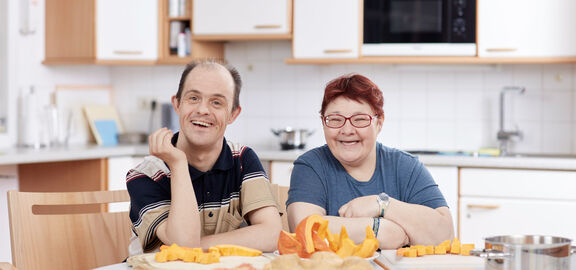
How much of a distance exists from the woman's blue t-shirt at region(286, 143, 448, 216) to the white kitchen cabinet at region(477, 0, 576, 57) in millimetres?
1808

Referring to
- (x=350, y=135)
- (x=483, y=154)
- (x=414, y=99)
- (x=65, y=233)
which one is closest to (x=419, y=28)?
(x=414, y=99)

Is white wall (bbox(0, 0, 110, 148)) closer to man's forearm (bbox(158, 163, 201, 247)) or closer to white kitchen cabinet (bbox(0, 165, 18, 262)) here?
white kitchen cabinet (bbox(0, 165, 18, 262))

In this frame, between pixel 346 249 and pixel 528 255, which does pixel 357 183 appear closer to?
pixel 346 249

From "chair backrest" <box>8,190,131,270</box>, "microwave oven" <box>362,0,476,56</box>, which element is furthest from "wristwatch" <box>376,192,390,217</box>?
"microwave oven" <box>362,0,476,56</box>

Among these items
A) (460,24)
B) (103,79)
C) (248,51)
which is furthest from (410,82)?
(103,79)

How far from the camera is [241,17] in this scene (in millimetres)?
3916

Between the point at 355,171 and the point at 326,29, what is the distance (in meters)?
1.90

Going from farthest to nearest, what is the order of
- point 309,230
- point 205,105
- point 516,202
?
point 516,202, point 205,105, point 309,230

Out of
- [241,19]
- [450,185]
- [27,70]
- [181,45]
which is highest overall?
[241,19]

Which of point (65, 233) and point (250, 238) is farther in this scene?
point (65, 233)

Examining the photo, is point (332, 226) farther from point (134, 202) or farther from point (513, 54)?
point (513, 54)

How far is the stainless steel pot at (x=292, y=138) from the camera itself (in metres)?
3.87

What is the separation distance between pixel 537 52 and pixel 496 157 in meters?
0.61

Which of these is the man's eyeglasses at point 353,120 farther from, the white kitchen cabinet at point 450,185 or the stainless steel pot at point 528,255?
the white kitchen cabinet at point 450,185
